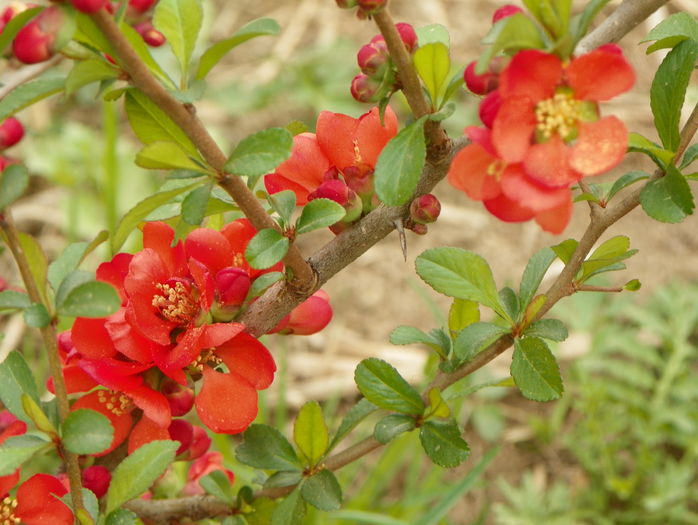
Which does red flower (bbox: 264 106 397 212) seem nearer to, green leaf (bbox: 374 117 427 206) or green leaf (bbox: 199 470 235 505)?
green leaf (bbox: 374 117 427 206)

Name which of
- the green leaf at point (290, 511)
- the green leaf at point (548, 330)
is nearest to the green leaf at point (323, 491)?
the green leaf at point (290, 511)

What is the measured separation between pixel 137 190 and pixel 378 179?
1.98m

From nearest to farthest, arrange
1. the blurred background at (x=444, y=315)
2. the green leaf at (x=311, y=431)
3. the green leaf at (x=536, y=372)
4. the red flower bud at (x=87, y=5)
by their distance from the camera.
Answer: the red flower bud at (x=87, y=5), the green leaf at (x=536, y=372), the green leaf at (x=311, y=431), the blurred background at (x=444, y=315)

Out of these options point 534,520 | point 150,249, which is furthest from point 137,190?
point 150,249

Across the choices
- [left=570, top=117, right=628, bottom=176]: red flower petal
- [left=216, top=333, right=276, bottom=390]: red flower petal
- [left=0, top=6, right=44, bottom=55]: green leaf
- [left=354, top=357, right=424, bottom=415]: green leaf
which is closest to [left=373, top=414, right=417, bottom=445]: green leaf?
[left=354, top=357, right=424, bottom=415]: green leaf

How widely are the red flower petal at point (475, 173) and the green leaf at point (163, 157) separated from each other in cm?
18

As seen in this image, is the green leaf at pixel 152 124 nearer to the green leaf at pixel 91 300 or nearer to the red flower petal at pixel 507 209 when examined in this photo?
the green leaf at pixel 91 300

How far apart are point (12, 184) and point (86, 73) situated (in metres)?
0.11

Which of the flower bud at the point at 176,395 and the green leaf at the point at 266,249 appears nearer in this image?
the green leaf at the point at 266,249

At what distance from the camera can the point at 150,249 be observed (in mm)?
726

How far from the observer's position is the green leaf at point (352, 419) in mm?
848

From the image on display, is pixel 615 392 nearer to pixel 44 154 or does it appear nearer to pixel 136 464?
pixel 136 464

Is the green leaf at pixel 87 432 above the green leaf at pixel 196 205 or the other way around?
the other way around

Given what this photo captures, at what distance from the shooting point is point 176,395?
763 mm
